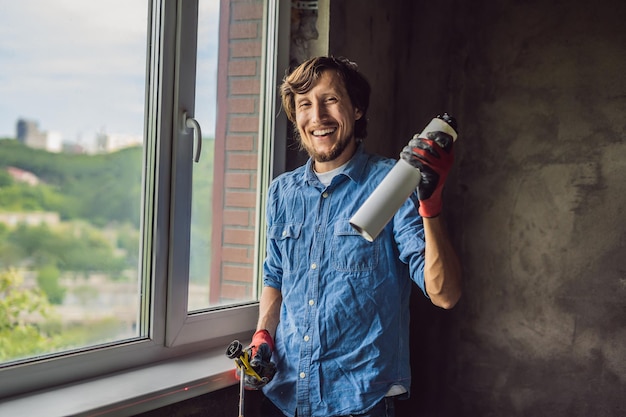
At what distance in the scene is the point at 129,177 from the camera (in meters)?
1.73

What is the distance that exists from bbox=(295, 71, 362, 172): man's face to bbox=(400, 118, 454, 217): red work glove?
417mm

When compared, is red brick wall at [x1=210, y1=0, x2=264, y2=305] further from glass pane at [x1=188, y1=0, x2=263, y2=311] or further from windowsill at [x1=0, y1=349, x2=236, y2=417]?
windowsill at [x1=0, y1=349, x2=236, y2=417]

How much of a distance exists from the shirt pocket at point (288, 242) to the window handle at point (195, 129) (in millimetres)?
331

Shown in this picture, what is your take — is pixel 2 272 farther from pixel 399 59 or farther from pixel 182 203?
pixel 399 59

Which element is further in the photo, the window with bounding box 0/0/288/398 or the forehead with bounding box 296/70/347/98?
the forehead with bounding box 296/70/347/98

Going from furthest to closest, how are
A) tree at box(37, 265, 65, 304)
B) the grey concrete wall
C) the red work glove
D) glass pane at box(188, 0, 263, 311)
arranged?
the grey concrete wall → glass pane at box(188, 0, 263, 311) → tree at box(37, 265, 65, 304) → the red work glove

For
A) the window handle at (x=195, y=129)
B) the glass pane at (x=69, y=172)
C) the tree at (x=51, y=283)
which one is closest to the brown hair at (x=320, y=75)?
the window handle at (x=195, y=129)

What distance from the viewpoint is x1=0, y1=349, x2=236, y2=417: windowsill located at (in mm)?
1386

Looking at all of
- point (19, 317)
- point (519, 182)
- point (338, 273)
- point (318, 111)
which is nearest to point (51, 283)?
point (19, 317)

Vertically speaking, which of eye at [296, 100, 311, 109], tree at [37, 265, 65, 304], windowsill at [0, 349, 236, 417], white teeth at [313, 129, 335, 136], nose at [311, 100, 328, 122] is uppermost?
eye at [296, 100, 311, 109]

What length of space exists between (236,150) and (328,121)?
51cm

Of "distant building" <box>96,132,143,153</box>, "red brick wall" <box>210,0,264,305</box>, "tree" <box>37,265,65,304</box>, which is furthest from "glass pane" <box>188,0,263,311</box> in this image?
"tree" <box>37,265,65,304</box>

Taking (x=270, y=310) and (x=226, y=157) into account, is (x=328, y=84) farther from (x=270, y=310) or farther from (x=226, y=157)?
(x=270, y=310)

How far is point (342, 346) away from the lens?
159 centimetres
